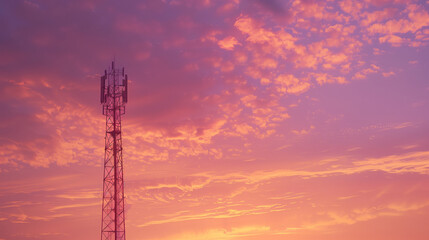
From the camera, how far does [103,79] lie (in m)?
62.9

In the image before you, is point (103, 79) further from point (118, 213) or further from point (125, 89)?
point (118, 213)

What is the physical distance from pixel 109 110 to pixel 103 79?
3909mm

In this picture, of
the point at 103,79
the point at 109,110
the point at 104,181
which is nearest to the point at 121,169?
the point at 104,181

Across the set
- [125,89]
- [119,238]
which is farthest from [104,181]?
[125,89]

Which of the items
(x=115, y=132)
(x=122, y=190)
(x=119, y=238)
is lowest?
(x=119, y=238)

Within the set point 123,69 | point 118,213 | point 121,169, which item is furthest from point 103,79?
point 118,213

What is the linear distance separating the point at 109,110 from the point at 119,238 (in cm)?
1532

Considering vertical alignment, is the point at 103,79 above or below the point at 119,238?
above

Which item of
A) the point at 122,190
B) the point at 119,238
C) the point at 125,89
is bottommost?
the point at 119,238

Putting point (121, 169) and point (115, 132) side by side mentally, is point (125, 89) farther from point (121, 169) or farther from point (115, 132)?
Answer: point (121, 169)

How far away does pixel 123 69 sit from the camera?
63.2 metres

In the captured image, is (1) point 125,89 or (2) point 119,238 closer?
(2) point 119,238

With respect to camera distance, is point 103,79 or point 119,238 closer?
point 119,238

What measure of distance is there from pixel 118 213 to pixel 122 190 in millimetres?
2658
